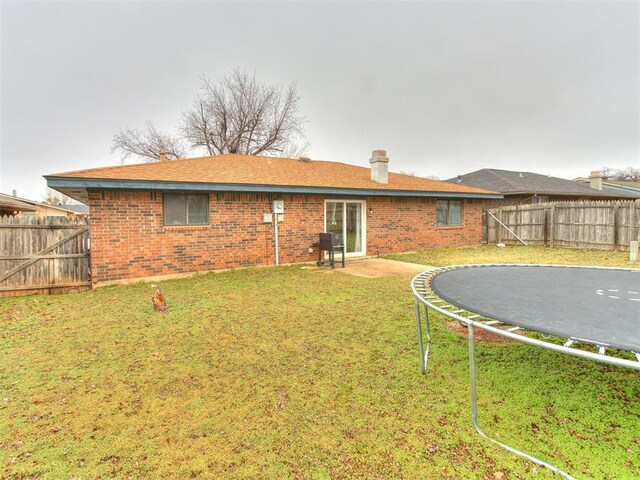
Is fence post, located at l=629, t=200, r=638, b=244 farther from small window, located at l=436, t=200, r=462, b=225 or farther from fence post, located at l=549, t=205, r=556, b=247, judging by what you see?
small window, located at l=436, t=200, r=462, b=225

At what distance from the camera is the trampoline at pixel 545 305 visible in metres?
1.89

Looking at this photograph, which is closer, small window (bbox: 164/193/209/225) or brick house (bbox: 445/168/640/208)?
small window (bbox: 164/193/209/225)

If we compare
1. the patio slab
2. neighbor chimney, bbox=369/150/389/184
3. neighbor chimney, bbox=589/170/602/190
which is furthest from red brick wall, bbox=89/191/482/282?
neighbor chimney, bbox=589/170/602/190

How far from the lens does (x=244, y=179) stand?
30.0 ft

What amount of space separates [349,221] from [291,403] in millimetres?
8613

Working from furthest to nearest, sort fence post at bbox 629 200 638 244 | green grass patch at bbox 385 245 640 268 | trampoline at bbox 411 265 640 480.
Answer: fence post at bbox 629 200 638 244
green grass patch at bbox 385 245 640 268
trampoline at bbox 411 265 640 480

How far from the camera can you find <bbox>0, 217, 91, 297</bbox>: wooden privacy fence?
702 centimetres

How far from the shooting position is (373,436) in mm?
2217

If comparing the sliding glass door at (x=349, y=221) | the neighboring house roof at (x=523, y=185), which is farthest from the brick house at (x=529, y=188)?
the sliding glass door at (x=349, y=221)

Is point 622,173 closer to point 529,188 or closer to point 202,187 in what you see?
point 529,188

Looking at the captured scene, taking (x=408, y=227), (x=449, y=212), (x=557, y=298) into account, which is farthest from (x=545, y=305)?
(x=449, y=212)

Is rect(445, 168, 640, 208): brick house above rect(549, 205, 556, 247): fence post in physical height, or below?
above

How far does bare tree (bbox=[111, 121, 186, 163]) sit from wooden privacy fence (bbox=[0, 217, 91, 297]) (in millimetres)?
19668

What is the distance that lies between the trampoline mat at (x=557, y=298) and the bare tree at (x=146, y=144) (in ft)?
86.5
